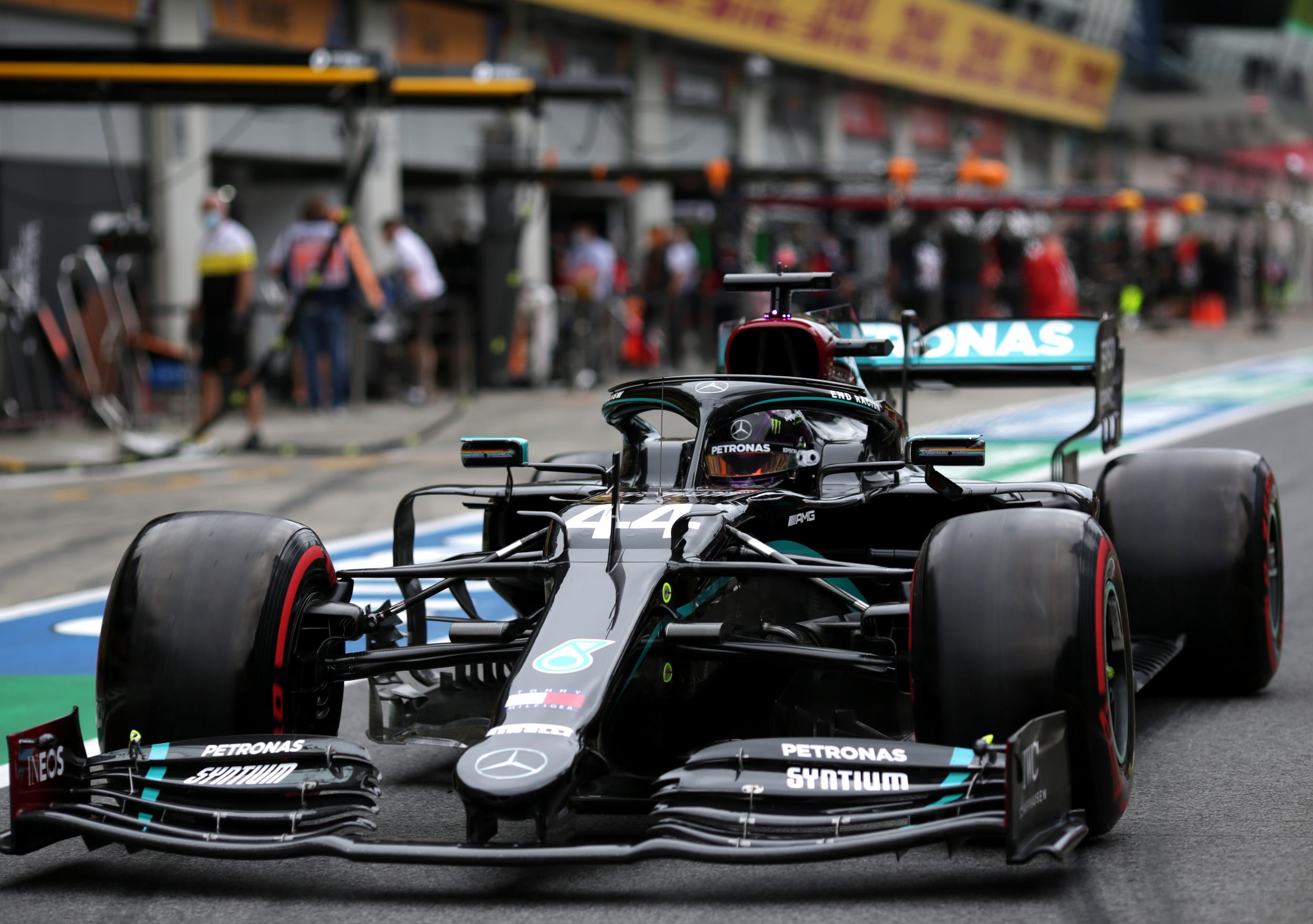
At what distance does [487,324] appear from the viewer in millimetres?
21828

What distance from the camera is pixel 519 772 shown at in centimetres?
409

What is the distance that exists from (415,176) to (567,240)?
323 centimetres

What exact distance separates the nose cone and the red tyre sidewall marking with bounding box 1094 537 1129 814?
127 cm

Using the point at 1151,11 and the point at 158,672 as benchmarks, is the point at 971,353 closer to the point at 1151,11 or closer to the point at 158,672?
the point at 158,672

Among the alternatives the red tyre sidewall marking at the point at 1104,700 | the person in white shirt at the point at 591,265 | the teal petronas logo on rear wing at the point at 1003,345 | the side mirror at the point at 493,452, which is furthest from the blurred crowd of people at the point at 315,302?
the red tyre sidewall marking at the point at 1104,700

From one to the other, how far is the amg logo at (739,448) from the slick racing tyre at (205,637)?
1290 mm

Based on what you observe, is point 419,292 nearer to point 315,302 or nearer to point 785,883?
point 315,302

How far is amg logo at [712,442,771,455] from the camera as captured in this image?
18.3 feet

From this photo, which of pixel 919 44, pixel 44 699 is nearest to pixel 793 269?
pixel 919 44

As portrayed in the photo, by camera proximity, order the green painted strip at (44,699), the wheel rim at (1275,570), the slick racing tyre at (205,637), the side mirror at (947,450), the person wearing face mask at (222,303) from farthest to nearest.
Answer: the person wearing face mask at (222,303) < the wheel rim at (1275,570) < the green painted strip at (44,699) < the side mirror at (947,450) < the slick racing tyre at (205,637)

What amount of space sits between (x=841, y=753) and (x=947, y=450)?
1.20m

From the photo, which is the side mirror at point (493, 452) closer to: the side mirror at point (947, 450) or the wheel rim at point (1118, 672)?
the side mirror at point (947, 450)

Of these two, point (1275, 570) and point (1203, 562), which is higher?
point (1203, 562)

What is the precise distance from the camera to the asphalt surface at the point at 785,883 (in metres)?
4.04
